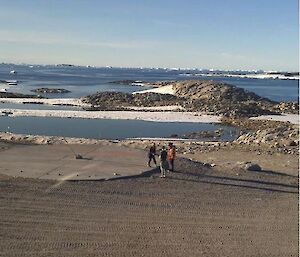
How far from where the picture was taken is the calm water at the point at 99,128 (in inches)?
1428

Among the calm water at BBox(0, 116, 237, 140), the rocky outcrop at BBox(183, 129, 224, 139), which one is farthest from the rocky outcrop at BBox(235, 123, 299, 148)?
the calm water at BBox(0, 116, 237, 140)

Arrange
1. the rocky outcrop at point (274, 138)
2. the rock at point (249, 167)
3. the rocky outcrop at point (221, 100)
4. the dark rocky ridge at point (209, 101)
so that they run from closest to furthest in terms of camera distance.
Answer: the rock at point (249, 167)
the rocky outcrop at point (274, 138)
the rocky outcrop at point (221, 100)
the dark rocky ridge at point (209, 101)

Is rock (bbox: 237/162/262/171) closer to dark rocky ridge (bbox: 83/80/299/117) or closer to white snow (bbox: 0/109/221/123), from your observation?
white snow (bbox: 0/109/221/123)

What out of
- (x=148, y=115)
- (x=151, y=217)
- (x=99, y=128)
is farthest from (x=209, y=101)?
(x=151, y=217)

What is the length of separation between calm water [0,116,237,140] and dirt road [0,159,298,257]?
1787cm

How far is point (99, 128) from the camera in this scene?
3928 centimetres

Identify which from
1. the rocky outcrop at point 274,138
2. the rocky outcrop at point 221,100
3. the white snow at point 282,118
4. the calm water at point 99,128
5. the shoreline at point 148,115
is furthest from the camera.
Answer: the rocky outcrop at point 221,100

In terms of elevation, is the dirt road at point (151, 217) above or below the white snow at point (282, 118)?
above

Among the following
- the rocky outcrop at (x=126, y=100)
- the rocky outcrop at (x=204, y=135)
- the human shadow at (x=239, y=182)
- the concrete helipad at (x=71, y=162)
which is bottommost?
the rocky outcrop at (x=126, y=100)

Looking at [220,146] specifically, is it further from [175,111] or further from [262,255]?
[175,111]

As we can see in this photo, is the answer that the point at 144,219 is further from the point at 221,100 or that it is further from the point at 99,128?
the point at 221,100

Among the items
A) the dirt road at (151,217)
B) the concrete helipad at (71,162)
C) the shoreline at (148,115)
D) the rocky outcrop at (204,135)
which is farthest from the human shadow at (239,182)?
the shoreline at (148,115)

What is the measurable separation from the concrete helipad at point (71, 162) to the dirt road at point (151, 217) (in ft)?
2.69

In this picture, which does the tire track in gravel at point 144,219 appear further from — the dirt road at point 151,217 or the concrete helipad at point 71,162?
the concrete helipad at point 71,162
